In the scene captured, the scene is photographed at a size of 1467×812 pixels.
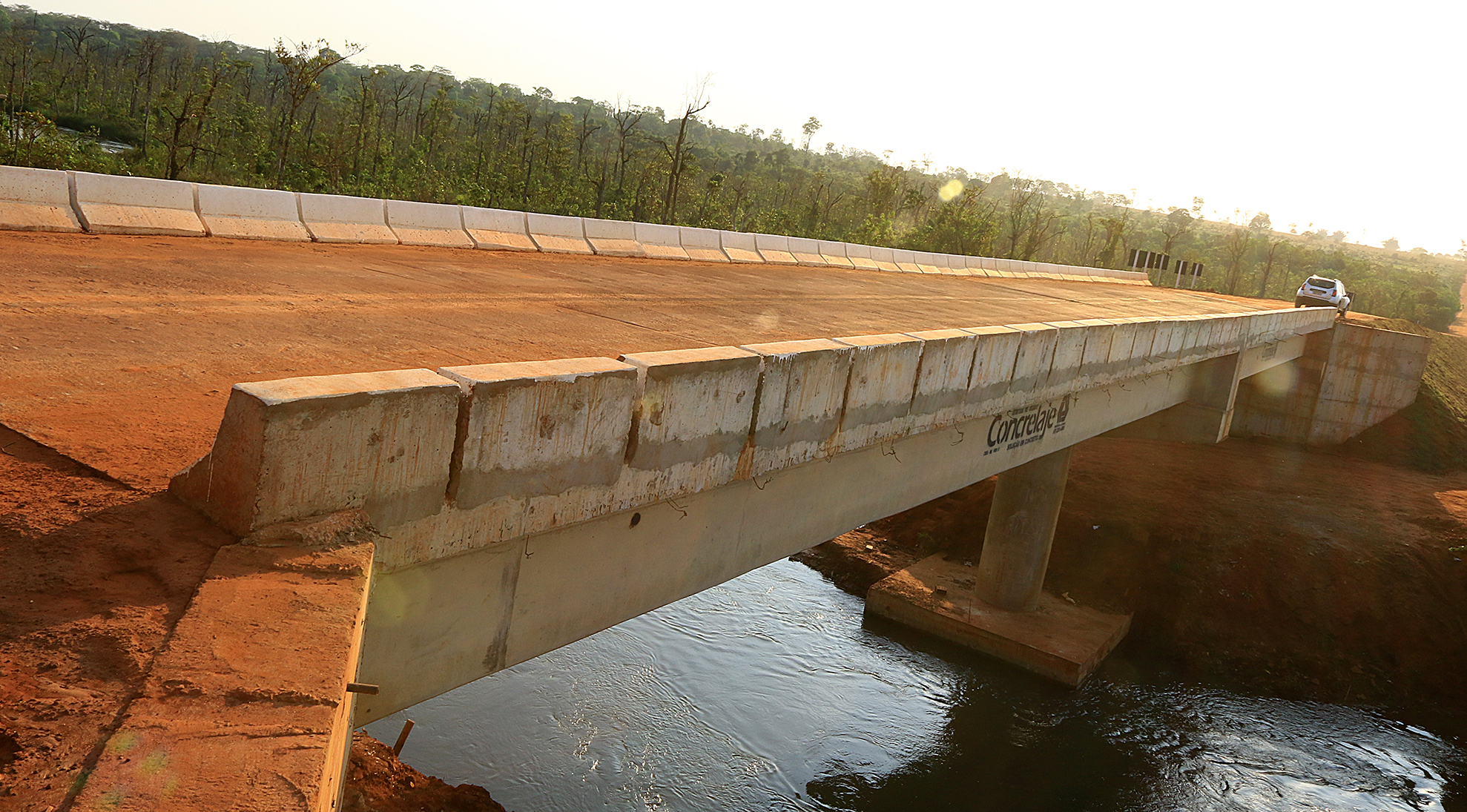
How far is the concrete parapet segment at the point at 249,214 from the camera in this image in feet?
39.9

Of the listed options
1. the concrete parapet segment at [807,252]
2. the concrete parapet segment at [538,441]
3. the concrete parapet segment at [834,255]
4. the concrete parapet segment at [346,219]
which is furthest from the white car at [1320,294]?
the concrete parapet segment at [538,441]

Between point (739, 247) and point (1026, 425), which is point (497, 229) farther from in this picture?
point (1026, 425)

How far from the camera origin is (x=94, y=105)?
5831cm

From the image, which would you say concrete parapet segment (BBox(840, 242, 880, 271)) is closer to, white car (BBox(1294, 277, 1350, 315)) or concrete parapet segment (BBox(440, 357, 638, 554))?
white car (BBox(1294, 277, 1350, 315))

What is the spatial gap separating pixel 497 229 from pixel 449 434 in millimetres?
12590

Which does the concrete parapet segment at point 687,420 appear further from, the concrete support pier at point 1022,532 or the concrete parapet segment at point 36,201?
the concrete support pier at point 1022,532

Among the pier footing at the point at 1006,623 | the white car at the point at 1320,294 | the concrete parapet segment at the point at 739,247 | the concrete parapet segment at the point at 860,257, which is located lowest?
the pier footing at the point at 1006,623

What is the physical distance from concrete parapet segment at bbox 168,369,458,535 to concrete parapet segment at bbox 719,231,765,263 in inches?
690

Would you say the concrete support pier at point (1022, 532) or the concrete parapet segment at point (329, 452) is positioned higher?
the concrete parapet segment at point (329, 452)

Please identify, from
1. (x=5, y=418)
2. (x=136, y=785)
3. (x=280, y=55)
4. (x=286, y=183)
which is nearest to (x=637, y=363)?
(x=5, y=418)

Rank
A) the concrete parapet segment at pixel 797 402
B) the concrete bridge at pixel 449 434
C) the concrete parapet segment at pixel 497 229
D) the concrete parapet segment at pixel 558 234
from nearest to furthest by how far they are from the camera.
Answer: the concrete bridge at pixel 449 434, the concrete parapet segment at pixel 797 402, the concrete parapet segment at pixel 497 229, the concrete parapet segment at pixel 558 234

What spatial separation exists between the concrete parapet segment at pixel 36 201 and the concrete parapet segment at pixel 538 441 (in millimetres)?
8529

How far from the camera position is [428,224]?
14.8 metres

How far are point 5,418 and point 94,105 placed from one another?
6706cm
